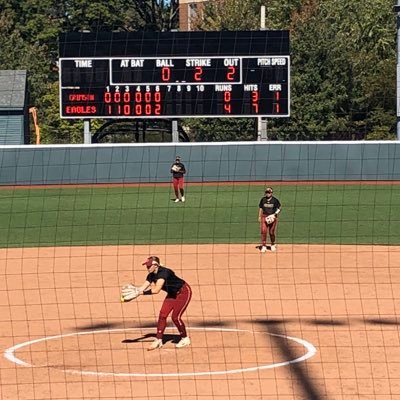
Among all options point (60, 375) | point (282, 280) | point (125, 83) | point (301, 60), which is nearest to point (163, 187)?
point (125, 83)

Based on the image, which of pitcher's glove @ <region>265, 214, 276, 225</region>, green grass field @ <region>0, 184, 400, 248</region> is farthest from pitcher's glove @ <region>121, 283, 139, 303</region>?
green grass field @ <region>0, 184, 400, 248</region>

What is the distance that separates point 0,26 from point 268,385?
5823cm

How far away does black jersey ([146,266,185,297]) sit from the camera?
13.6m

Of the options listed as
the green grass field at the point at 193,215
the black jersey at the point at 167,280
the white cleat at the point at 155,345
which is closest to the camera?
the black jersey at the point at 167,280

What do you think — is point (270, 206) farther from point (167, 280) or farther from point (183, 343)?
point (167, 280)

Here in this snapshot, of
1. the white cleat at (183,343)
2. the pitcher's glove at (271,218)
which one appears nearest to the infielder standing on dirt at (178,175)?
the pitcher's glove at (271,218)

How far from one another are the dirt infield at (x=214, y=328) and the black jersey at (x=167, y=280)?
80 centimetres

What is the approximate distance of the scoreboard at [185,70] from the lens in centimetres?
3538

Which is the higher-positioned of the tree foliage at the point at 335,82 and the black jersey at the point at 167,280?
the tree foliage at the point at 335,82

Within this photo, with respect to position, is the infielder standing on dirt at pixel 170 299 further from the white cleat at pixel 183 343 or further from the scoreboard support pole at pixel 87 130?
the scoreboard support pole at pixel 87 130

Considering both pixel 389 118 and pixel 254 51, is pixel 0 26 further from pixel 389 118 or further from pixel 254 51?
pixel 254 51

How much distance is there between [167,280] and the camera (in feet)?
45.6

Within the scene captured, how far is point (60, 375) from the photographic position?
1277cm

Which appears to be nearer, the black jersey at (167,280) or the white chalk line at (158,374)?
the white chalk line at (158,374)
